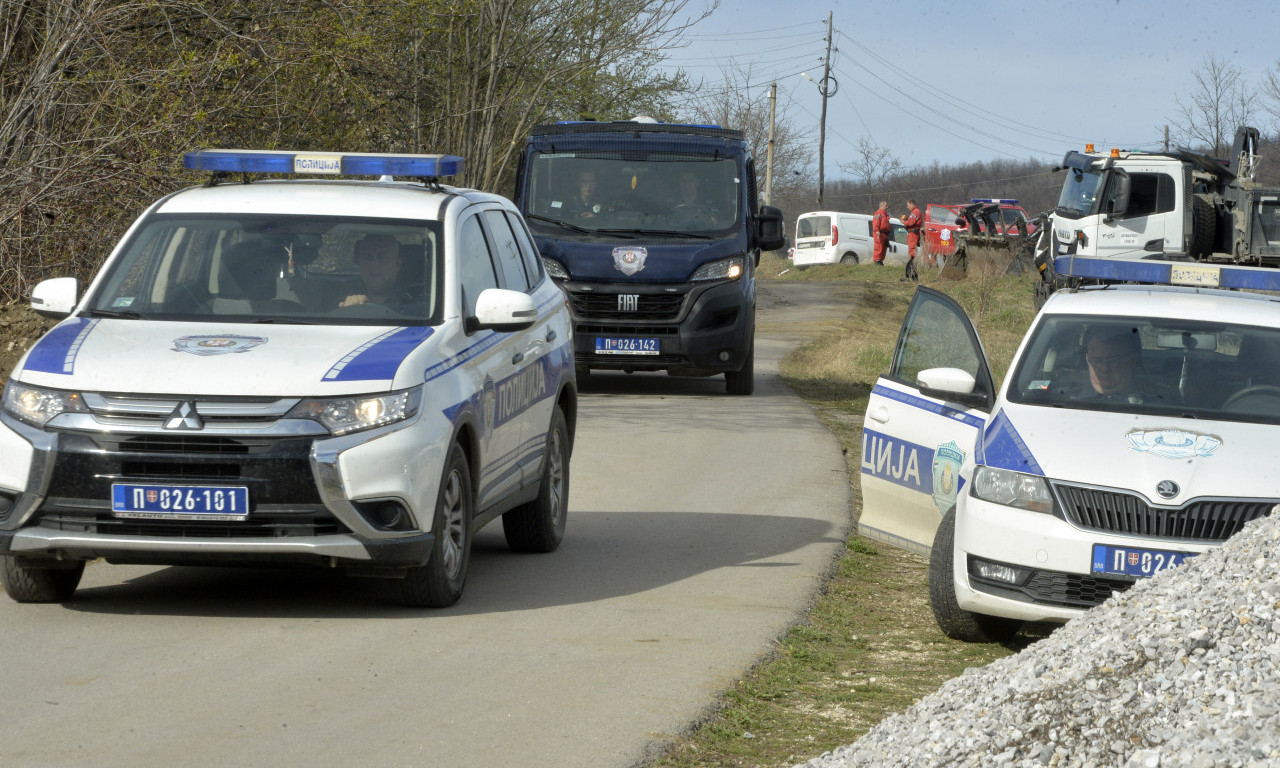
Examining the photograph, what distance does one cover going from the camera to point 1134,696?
13.8 ft

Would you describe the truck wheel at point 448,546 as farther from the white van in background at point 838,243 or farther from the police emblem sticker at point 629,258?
the white van in background at point 838,243

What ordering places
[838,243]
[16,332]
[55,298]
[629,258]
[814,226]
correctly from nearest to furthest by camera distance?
[55,298]
[16,332]
[629,258]
[838,243]
[814,226]

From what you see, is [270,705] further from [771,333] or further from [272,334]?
[771,333]

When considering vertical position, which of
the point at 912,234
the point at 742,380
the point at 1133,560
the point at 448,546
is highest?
the point at 912,234

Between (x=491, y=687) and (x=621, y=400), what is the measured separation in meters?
10.8

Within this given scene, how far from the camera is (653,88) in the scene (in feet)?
95.9

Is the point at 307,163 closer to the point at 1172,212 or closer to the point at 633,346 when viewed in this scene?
the point at 633,346

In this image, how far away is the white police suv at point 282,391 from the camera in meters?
6.33

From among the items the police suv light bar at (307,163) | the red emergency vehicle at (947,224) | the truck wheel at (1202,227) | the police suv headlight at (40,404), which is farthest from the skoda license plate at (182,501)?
the red emergency vehicle at (947,224)

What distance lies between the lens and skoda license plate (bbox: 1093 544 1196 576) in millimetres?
6172

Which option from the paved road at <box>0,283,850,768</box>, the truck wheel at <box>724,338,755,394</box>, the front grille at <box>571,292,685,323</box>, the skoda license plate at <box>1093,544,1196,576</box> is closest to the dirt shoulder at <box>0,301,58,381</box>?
the front grille at <box>571,292,685,323</box>

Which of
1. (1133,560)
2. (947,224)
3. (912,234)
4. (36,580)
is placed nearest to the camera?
(1133,560)

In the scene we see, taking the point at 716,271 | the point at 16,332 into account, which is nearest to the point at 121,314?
the point at 16,332

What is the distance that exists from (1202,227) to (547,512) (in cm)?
1898
